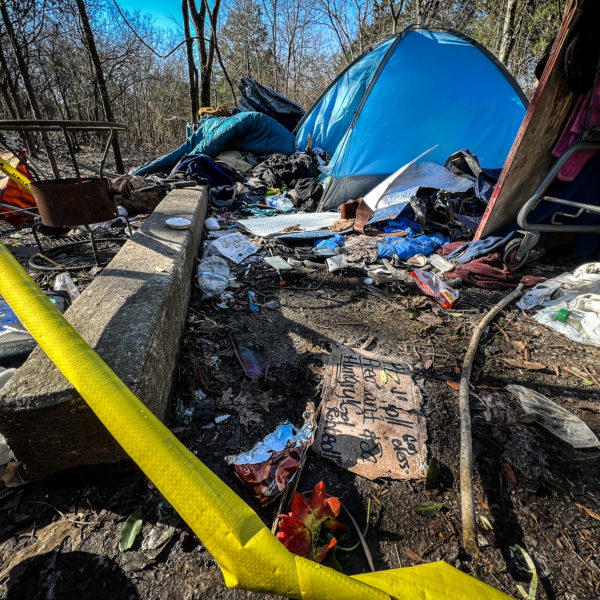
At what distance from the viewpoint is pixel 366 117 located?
16.8ft

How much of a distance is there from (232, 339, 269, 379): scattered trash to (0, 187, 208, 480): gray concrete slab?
392 mm

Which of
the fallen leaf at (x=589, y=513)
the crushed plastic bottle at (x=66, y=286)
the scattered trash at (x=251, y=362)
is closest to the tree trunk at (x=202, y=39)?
the crushed plastic bottle at (x=66, y=286)

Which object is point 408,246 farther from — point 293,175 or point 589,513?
point 293,175

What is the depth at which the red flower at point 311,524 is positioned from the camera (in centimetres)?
116

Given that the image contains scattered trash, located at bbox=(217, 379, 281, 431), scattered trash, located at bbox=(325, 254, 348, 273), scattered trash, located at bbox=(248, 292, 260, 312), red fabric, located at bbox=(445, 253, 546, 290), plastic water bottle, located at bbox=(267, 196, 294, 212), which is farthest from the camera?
plastic water bottle, located at bbox=(267, 196, 294, 212)

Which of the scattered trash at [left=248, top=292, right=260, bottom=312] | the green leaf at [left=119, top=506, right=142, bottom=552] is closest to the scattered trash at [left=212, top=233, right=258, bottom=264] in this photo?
the scattered trash at [left=248, top=292, right=260, bottom=312]

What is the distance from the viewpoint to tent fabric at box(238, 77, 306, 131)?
8.19 meters

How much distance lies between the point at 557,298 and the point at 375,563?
2759 mm

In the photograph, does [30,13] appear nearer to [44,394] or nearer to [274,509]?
[44,394]

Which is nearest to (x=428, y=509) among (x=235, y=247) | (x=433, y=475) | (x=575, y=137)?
(x=433, y=475)

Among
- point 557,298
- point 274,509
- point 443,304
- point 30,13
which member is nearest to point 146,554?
point 274,509

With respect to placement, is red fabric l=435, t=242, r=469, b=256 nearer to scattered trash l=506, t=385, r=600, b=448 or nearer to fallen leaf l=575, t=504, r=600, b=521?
scattered trash l=506, t=385, r=600, b=448

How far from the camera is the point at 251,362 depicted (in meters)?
2.09

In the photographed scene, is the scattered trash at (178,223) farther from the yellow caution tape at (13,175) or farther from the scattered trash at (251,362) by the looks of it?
the yellow caution tape at (13,175)
